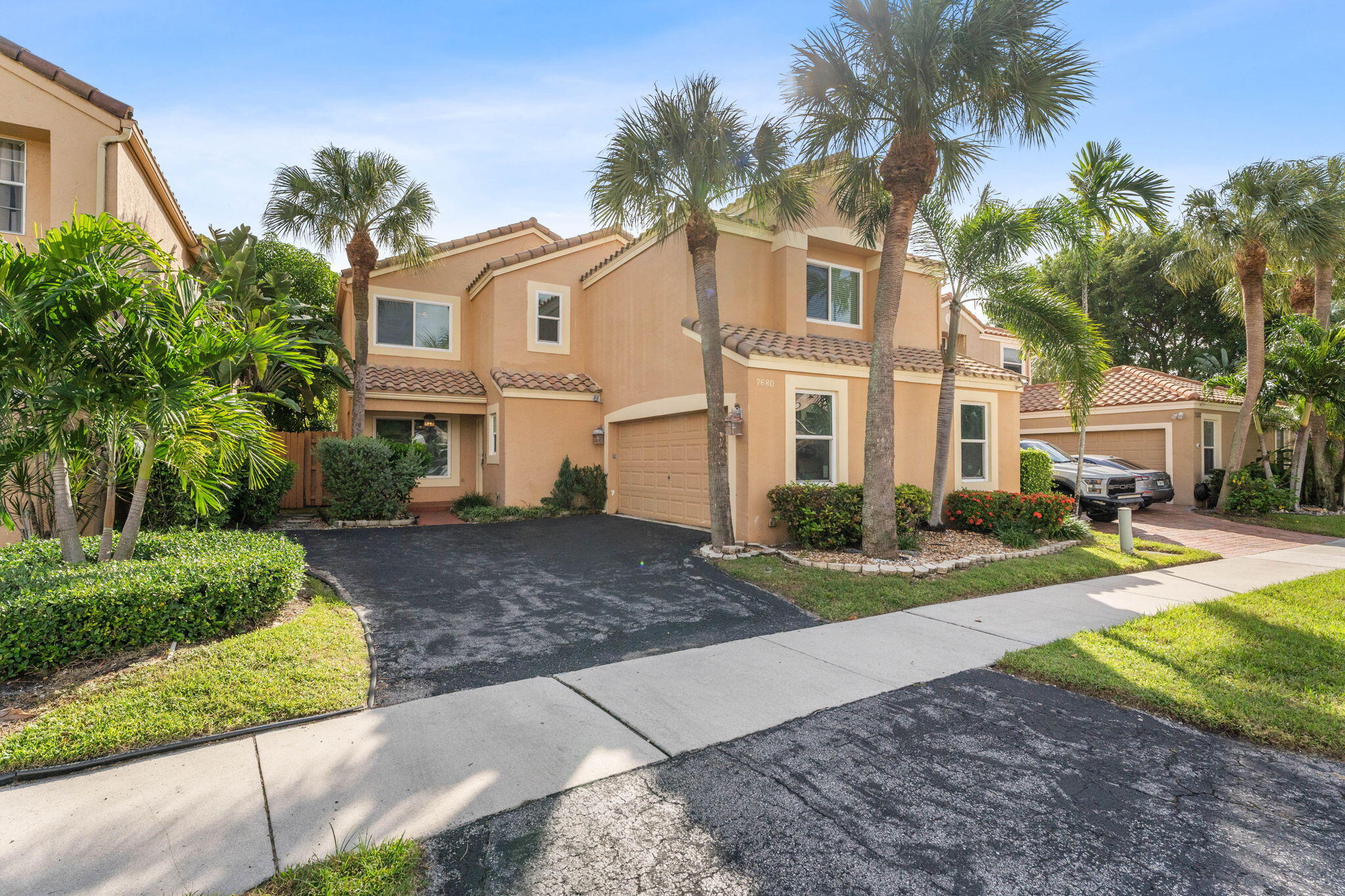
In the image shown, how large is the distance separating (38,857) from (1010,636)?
22.6 feet

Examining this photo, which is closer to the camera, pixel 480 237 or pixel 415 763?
pixel 415 763

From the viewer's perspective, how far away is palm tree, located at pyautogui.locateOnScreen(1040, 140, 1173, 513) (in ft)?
31.1

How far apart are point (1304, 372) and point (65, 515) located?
75.4ft

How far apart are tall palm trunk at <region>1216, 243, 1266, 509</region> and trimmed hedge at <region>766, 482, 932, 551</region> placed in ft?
37.5

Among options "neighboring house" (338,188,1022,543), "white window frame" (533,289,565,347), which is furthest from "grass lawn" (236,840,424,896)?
"white window frame" (533,289,565,347)

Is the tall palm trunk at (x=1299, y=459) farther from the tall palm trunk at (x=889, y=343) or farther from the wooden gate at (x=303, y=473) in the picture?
the wooden gate at (x=303, y=473)

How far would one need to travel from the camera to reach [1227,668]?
507 cm

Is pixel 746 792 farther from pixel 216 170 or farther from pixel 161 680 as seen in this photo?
pixel 216 170

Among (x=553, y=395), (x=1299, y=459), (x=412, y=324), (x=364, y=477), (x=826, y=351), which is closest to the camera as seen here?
(x=826, y=351)

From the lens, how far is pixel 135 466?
666 cm

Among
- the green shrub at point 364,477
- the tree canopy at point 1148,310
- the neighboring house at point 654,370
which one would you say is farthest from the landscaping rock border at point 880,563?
the tree canopy at point 1148,310

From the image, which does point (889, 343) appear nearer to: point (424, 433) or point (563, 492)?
point (563, 492)

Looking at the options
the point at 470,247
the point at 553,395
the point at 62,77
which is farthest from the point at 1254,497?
the point at 62,77

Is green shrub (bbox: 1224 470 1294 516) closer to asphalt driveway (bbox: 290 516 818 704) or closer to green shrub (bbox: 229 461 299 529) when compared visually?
asphalt driveway (bbox: 290 516 818 704)
